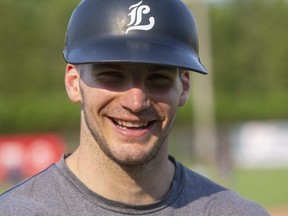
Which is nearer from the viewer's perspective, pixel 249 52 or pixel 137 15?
pixel 137 15

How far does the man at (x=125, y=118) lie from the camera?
131 inches

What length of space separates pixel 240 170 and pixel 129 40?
30.8 meters

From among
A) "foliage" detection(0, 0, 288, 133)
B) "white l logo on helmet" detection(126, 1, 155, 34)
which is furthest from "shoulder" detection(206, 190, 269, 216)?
"foliage" detection(0, 0, 288, 133)

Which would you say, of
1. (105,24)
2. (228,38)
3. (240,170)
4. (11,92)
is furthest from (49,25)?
(105,24)

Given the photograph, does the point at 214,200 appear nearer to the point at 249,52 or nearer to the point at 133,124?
the point at 133,124

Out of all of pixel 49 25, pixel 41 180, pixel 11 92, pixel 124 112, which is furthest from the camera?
pixel 49 25

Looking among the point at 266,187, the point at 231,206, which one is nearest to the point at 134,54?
the point at 231,206

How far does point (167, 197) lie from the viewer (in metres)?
3.57

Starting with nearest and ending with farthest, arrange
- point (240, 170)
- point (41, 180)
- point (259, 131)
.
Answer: point (41, 180)
point (240, 170)
point (259, 131)

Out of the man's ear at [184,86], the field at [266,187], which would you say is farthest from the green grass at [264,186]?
the man's ear at [184,86]

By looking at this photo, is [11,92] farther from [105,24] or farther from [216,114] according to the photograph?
[105,24]

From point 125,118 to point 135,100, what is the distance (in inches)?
3.7

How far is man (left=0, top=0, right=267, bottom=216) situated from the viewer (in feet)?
10.9

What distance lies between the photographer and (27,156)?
90.0 feet
